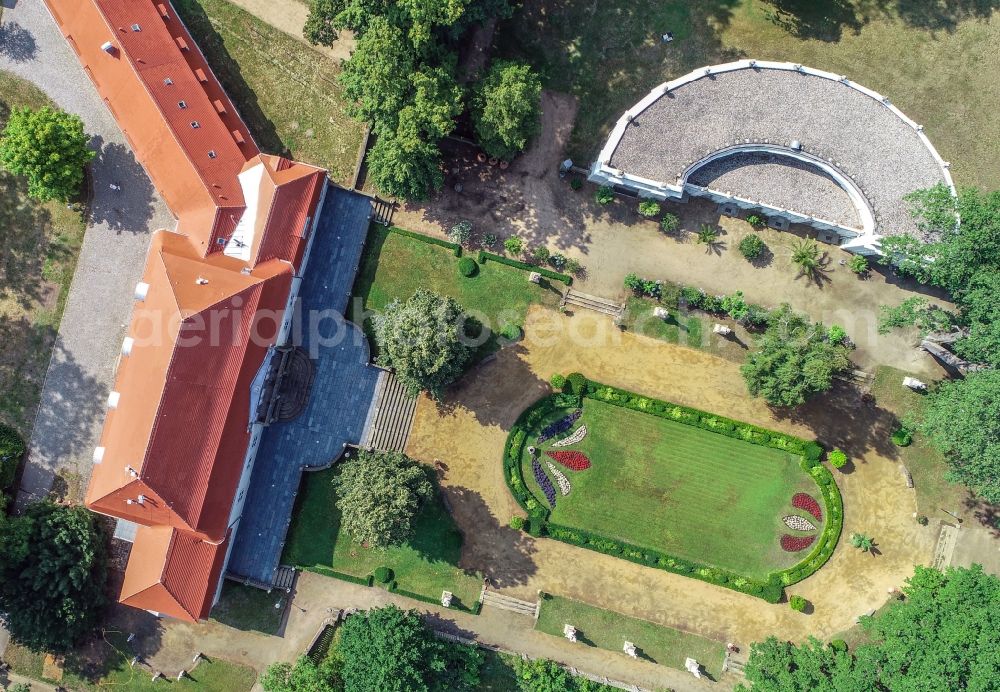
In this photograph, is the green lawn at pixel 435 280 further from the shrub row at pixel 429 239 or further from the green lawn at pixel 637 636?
the green lawn at pixel 637 636

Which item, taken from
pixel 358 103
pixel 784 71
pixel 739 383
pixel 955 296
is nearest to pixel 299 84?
pixel 358 103

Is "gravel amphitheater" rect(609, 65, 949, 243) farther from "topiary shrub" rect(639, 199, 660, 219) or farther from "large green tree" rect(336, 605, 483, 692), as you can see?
"large green tree" rect(336, 605, 483, 692)

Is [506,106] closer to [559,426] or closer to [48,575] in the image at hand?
[559,426]

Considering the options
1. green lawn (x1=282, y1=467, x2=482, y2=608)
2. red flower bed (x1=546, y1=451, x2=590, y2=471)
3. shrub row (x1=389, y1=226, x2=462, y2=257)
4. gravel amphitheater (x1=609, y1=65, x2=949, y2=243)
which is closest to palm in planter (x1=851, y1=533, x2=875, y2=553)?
red flower bed (x1=546, y1=451, x2=590, y2=471)

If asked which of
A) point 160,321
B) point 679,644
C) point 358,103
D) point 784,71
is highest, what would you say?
point 784,71

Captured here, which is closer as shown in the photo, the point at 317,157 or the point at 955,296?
the point at 955,296

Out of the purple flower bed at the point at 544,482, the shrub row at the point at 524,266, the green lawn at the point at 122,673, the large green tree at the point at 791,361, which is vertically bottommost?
the green lawn at the point at 122,673

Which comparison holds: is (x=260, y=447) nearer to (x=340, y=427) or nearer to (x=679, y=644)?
(x=340, y=427)

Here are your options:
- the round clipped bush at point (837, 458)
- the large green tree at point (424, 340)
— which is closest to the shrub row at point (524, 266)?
the large green tree at point (424, 340)
